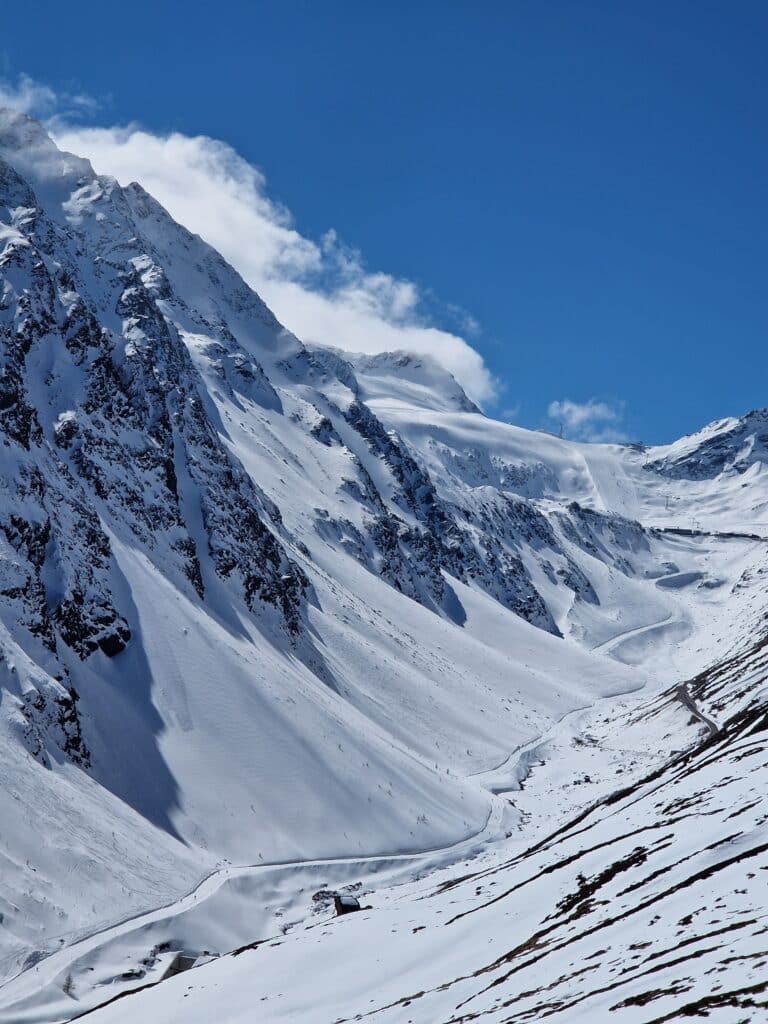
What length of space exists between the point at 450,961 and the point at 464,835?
3339cm

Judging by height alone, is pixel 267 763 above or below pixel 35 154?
below

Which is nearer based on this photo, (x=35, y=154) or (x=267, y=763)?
(x=267, y=763)

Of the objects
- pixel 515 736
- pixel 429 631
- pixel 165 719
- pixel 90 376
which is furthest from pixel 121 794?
pixel 429 631

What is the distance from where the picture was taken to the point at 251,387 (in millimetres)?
169250

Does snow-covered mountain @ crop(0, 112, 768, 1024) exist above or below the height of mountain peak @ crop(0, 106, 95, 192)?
below

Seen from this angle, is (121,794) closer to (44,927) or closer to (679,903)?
(44,927)

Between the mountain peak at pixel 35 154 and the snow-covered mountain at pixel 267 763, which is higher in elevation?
the mountain peak at pixel 35 154

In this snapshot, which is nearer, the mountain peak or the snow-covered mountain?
the snow-covered mountain

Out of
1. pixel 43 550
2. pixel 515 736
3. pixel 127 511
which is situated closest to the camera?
pixel 43 550

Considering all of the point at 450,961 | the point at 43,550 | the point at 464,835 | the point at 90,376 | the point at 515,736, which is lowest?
the point at 450,961

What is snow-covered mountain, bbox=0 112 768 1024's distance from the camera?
27.4 m

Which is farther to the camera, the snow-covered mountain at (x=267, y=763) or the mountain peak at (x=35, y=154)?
the mountain peak at (x=35, y=154)

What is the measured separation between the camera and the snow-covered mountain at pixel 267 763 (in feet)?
90.0

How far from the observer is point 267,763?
2312 inches
